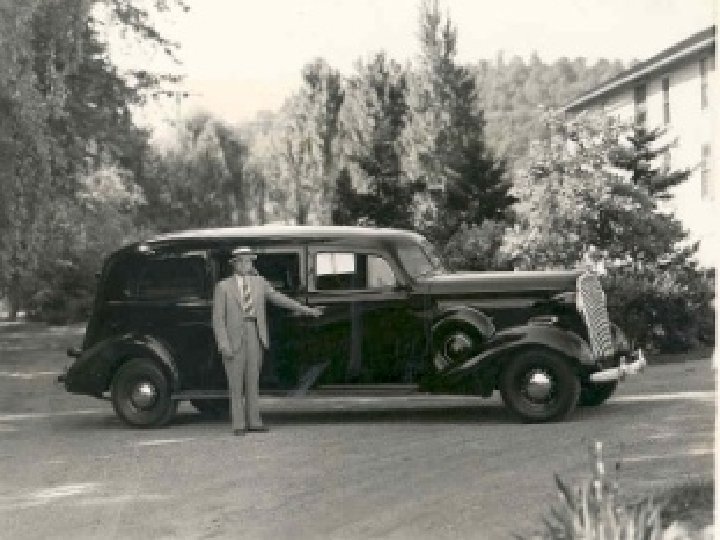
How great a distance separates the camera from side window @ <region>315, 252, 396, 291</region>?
1012 centimetres

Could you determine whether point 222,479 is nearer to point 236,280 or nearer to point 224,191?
point 236,280

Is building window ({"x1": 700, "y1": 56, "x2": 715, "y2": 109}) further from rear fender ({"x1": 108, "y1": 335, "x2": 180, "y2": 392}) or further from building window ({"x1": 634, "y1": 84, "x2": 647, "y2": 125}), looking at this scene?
rear fender ({"x1": 108, "y1": 335, "x2": 180, "y2": 392})

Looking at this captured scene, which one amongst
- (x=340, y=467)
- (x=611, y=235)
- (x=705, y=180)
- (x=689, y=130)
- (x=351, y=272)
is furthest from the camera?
(x=689, y=130)

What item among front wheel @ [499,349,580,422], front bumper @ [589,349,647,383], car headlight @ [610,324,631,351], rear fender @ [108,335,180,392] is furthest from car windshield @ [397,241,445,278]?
rear fender @ [108,335,180,392]

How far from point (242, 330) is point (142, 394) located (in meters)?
1.43

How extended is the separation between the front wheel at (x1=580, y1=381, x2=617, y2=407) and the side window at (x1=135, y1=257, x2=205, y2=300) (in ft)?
13.2

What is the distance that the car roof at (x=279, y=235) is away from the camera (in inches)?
405

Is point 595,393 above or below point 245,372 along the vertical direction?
below

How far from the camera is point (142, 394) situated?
10.5 meters

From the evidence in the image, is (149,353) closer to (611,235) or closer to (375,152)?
(611,235)

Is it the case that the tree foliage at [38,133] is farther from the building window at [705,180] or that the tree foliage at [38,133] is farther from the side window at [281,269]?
the building window at [705,180]

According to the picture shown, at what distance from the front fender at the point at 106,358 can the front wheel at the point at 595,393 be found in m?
4.12

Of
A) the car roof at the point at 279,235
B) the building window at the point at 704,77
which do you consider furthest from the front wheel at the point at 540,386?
the building window at the point at 704,77

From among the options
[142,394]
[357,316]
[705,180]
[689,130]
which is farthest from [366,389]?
[689,130]
